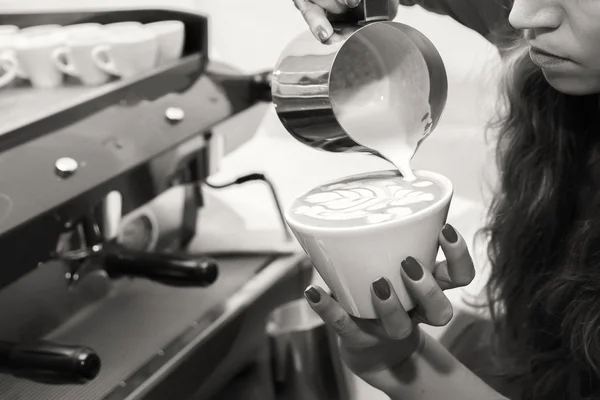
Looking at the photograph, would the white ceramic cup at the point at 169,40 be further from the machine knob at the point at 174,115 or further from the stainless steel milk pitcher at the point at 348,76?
the stainless steel milk pitcher at the point at 348,76

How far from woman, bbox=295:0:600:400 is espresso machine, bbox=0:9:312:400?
0.15m

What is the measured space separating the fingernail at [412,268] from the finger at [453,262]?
0.11 feet

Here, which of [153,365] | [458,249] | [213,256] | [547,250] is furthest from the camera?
[213,256]

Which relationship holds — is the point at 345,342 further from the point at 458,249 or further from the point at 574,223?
the point at 574,223

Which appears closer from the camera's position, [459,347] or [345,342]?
[345,342]

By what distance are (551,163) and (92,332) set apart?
1.59 ft

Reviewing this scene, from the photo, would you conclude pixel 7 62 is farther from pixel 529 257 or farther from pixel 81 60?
pixel 529 257

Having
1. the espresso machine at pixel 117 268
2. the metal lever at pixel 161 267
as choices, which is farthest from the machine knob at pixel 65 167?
the metal lever at pixel 161 267

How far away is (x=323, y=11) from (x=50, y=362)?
362mm

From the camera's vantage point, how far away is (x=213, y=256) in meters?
0.92

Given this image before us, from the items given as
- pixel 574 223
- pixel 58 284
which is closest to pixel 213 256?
pixel 58 284

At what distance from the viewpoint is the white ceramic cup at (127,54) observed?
0.86 metres

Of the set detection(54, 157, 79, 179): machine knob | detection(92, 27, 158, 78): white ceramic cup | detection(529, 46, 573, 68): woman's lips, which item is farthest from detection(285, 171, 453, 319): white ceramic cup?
detection(92, 27, 158, 78): white ceramic cup

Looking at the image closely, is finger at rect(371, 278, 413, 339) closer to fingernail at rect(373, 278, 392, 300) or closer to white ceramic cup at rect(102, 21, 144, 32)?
fingernail at rect(373, 278, 392, 300)
